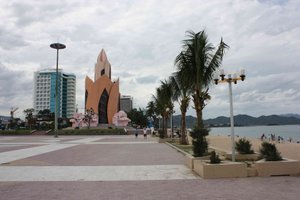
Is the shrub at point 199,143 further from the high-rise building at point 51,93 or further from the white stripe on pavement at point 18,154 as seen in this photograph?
the high-rise building at point 51,93

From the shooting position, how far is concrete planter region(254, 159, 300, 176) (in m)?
9.77

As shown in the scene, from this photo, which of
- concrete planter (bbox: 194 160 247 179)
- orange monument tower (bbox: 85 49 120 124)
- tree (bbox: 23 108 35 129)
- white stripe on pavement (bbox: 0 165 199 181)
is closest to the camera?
concrete planter (bbox: 194 160 247 179)

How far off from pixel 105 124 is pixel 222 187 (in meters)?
85.3

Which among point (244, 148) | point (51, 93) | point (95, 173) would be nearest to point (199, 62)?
point (244, 148)

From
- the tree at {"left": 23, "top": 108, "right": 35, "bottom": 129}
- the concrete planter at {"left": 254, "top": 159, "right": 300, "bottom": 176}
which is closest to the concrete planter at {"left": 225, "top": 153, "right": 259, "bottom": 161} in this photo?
the concrete planter at {"left": 254, "top": 159, "right": 300, "bottom": 176}

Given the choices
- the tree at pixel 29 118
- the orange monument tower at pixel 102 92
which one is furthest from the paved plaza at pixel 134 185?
the orange monument tower at pixel 102 92

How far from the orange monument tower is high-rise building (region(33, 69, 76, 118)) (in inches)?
1531

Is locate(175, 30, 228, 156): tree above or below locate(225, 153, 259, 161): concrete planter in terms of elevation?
above

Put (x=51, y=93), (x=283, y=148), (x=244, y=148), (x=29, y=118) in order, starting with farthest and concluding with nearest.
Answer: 1. (x=51, y=93)
2. (x=29, y=118)
3. (x=283, y=148)
4. (x=244, y=148)

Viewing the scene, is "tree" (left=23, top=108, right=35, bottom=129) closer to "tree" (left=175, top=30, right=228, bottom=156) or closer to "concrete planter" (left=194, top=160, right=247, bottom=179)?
"tree" (left=175, top=30, right=228, bottom=156)

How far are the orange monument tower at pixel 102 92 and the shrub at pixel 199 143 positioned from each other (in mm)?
80706

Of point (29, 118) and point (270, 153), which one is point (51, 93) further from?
point (270, 153)

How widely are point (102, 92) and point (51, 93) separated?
4727 cm

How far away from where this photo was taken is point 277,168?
9805mm
